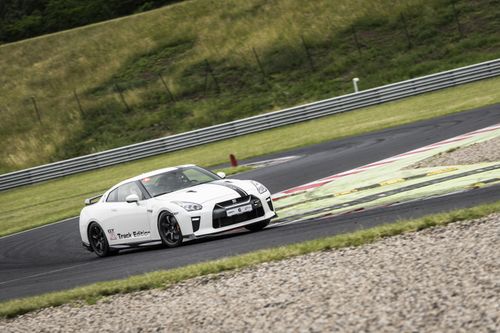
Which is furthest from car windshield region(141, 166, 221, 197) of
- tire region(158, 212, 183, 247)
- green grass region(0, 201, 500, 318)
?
green grass region(0, 201, 500, 318)

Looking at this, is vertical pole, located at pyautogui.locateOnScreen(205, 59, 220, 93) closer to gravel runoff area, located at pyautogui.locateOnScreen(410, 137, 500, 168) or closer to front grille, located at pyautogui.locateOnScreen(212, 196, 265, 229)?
gravel runoff area, located at pyautogui.locateOnScreen(410, 137, 500, 168)

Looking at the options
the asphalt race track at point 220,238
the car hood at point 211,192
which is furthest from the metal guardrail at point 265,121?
the car hood at point 211,192

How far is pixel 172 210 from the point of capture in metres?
13.8

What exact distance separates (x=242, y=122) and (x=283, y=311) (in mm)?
31148

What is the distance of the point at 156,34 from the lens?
58375 mm

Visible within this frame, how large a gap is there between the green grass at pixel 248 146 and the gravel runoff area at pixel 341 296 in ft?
48.7

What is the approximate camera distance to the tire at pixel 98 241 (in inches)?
610

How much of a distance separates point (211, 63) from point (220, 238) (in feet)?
130

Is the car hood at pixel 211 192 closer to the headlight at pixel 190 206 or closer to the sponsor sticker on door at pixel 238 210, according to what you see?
the headlight at pixel 190 206

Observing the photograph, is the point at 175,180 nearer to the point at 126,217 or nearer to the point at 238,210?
the point at 126,217

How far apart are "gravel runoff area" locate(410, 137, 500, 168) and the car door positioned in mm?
5457

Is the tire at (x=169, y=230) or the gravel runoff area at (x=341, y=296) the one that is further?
the tire at (x=169, y=230)

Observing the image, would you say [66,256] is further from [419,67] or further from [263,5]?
[263,5]

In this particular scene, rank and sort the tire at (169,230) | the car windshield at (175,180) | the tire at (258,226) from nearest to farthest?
the tire at (169,230) → the tire at (258,226) → the car windshield at (175,180)
